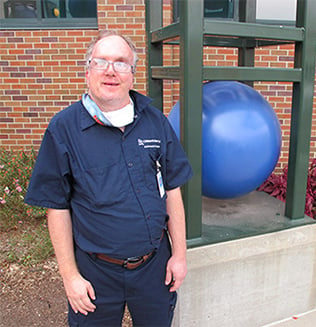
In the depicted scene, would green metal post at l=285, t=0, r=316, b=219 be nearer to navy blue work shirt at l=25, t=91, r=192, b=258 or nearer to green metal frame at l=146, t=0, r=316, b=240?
green metal frame at l=146, t=0, r=316, b=240

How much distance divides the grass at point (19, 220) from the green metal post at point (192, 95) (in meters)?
1.75

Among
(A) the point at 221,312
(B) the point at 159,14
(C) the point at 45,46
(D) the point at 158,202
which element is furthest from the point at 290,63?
(D) the point at 158,202

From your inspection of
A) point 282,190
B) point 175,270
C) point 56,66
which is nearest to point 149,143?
point 175,270

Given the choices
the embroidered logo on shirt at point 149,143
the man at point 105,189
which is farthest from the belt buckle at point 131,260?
the embroidered logo on shirt at point 149,143

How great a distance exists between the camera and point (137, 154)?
61.6 inches

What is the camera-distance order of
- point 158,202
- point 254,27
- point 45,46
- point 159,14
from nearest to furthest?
point 158,202 → point 254,27 → point 159,14 → point 45,46

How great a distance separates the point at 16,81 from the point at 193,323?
3.77 m

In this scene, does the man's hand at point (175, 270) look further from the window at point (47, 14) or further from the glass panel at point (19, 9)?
the glass panel at point (19, 9)

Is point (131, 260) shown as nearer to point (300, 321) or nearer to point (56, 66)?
point (300, 321)

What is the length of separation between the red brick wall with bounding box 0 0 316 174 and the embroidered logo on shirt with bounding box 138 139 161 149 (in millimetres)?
3197

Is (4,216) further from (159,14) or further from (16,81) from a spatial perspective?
(159,14)

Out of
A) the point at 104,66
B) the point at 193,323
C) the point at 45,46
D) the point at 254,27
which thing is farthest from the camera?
the point at 45,46

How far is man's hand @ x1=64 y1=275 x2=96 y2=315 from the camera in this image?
1563mm

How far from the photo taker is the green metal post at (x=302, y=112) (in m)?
2.36
